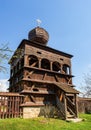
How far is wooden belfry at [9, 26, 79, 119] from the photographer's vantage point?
15.1 meters

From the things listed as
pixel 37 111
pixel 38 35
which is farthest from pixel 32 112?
pixel 38 35

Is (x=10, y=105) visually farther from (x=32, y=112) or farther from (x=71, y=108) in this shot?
(x=71, y=108)

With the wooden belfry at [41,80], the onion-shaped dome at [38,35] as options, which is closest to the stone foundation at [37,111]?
the wooden belfry at [41,80]

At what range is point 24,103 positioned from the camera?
14438 mm

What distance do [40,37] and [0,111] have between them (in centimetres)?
1039

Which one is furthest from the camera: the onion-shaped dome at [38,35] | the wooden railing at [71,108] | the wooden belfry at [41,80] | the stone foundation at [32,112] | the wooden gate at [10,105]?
the onion-shaped dome at [38,35]

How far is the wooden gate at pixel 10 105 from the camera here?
13.0 meters

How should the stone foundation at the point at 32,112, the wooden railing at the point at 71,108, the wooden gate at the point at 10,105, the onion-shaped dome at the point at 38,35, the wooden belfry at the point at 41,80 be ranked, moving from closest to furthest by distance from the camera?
the wooden gate at the point at 10,105 < the stone foundation at the point at 32,112 < the wooden belfry at the point at 41,80 < the wooden railing at the point at 71,108 < the onion-shaped dome at the point at 38,35

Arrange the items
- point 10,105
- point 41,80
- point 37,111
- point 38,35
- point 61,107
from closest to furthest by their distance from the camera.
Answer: point 10,105
point 37,111
point 61,107
point 41,80
point 38,35

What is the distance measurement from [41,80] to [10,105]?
15.0ft

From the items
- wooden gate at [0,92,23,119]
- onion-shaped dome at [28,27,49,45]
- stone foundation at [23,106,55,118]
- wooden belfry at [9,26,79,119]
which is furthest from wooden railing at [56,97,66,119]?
onion-shaped dome at [28,27,49,45]

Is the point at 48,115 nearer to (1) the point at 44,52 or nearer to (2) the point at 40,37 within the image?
(1) the point at 44,52

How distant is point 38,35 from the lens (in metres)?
19.6

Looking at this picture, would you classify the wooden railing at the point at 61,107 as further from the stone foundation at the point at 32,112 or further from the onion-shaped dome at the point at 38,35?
the onion-shaped dome at the point at 38,35
